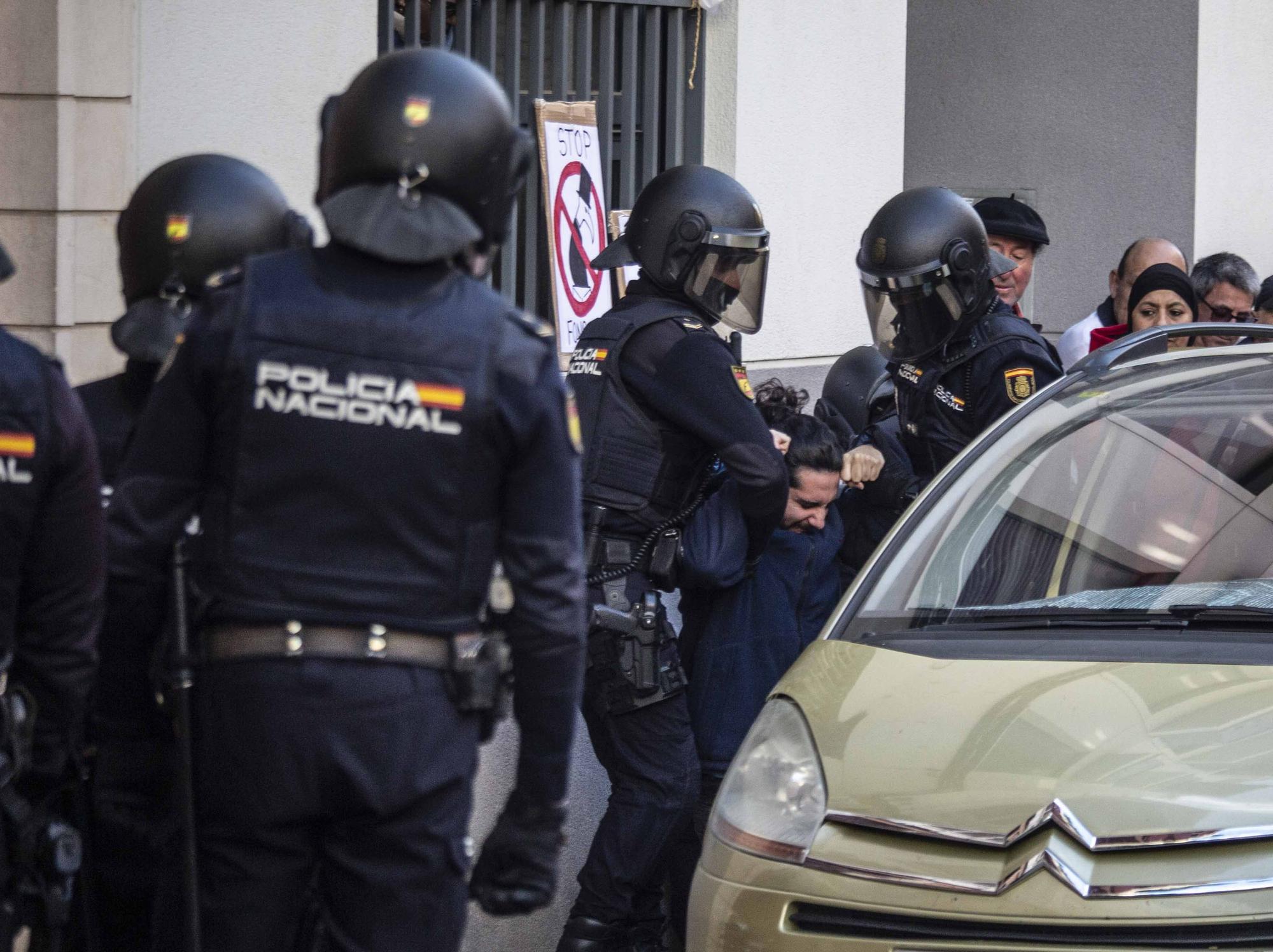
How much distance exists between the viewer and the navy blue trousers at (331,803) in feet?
8.04

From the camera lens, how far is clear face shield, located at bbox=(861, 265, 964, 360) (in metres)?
4.83

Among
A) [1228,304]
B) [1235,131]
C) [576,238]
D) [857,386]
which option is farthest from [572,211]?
[1235,131]

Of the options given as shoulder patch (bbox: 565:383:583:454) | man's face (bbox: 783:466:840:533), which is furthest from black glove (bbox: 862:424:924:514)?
shoulder patch (bbox: 565:383:583:454)

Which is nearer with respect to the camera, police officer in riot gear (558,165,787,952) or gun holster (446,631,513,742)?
gun holster (446,631,513,742)

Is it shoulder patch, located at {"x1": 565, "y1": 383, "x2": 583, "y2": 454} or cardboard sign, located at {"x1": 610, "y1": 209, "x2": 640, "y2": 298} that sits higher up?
cardboard sign, located at {"x1": 610, "y1": 209, "x2": 640, "y2": 298}

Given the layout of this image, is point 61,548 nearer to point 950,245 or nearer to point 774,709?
point 774,709

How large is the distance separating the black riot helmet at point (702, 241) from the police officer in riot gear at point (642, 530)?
5cm

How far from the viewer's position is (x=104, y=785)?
3074mm

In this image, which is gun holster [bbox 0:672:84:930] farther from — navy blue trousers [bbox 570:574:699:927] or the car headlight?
navy blue trousers [bbox 570:574:699:927]

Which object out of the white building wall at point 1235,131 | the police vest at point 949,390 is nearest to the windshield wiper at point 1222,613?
the police vest at point 949,390

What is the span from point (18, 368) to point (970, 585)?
198 cm

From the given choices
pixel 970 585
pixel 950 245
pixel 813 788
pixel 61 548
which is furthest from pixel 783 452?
pixel 61 548

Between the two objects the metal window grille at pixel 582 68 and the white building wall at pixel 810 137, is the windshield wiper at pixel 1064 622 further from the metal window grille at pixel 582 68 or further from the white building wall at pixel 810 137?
the white building wall at pixel 810 137

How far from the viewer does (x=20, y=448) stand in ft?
8.34
